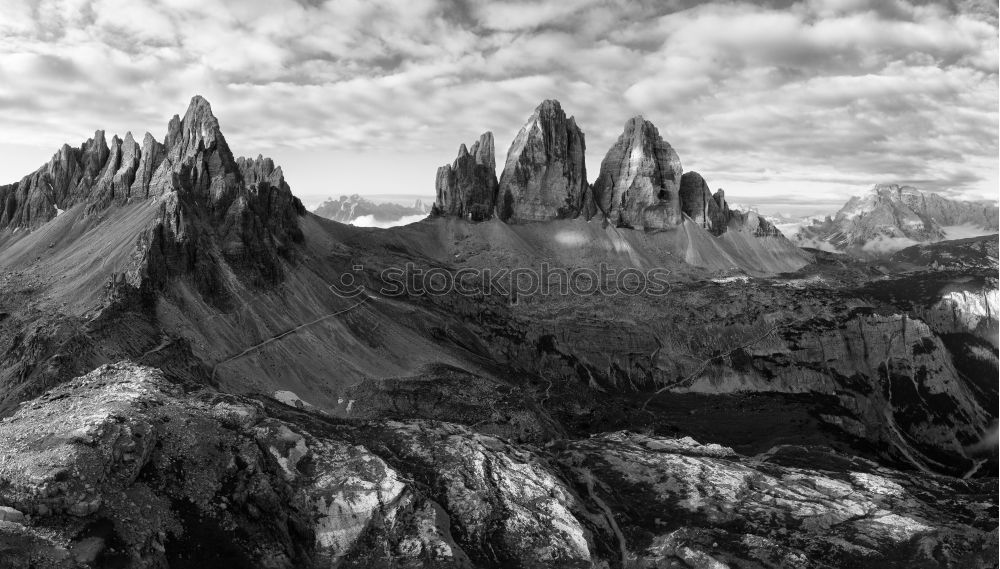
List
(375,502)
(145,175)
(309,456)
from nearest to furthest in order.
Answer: (375,502), (309,456), (145,175)

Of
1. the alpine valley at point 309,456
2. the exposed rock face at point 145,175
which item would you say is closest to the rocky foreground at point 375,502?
the alpine valley at point 309,456

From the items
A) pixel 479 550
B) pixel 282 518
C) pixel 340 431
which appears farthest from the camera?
pixel 340 431

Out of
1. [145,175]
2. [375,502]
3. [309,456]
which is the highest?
[145,175]

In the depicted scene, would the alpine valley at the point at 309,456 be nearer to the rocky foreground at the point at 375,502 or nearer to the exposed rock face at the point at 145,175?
the rocky foreground at the point at 375,502

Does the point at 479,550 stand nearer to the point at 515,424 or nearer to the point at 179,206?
the point at 515,424

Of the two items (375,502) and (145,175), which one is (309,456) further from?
(145,175)

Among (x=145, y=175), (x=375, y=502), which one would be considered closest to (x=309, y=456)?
(x=375, y=502)

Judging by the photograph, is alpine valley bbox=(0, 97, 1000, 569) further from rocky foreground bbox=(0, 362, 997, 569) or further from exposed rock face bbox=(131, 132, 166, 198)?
exposed rock face bbox=(131, 132, 166, 198)

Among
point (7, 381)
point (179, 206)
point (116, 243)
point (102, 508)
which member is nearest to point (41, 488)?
point (102, 508)

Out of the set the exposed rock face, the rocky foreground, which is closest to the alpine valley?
the rocky foreground
